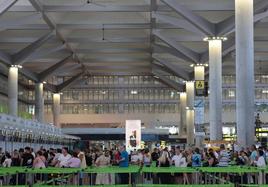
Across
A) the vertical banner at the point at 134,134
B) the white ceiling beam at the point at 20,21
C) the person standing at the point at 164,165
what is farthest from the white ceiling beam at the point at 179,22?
the person standing at the point at 164,165

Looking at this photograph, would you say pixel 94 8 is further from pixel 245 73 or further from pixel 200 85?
pixel 245 73

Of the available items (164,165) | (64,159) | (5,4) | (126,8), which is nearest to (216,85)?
(126,8)

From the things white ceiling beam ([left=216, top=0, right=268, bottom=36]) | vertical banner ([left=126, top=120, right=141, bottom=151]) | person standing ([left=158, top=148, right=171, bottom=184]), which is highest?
white ceiling beam ([left=216, top=0, right=268, bottom=36])

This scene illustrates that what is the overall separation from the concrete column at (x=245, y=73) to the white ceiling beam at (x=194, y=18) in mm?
9905

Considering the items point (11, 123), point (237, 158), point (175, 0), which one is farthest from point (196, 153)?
point (175, 0)

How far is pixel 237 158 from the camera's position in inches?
1082

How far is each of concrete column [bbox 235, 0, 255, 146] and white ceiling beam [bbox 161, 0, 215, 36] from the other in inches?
390

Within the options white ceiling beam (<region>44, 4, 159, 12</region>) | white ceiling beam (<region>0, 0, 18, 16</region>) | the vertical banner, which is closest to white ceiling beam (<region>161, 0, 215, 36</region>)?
white ceiling beam (<region>44, 4, 159, 12</region>)

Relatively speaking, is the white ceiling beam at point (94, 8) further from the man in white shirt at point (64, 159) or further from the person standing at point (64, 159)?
the man in white shirt at point (64, 159)

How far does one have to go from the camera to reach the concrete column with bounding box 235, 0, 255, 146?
3216 centimetres

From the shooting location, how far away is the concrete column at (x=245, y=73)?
3216 cm

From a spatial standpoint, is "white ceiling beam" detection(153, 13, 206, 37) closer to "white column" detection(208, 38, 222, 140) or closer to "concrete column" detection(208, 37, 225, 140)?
"concrete column" detection(208, 37, 225, 140)

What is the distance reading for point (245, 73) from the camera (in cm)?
3219

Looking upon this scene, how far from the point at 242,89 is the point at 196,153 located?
1010 cm
